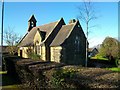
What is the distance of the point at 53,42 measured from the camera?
4488 centimetres

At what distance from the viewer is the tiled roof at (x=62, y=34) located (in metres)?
42.4

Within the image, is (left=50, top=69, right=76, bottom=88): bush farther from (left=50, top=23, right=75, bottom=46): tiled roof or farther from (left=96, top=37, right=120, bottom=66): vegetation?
(left=96, top=37, right=120, bottom=66): vegetation

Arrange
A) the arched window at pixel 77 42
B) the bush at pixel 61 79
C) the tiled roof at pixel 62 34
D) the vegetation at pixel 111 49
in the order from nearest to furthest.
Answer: the bush at pixel 61 79, the tiled roof at pixel 62 34, the arched window at pixel 77 42, the vegetation at pixel 111 49

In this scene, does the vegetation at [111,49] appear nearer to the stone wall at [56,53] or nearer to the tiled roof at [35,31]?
the stone wall at [56,53]

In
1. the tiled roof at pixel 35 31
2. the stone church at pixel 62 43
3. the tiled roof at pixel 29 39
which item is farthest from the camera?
the tiled roof at pixel 29 39

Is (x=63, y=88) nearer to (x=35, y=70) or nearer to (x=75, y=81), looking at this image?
(x=75, y=81)

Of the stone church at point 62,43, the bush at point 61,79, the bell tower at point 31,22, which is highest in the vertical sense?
the bell tower at point 31,22

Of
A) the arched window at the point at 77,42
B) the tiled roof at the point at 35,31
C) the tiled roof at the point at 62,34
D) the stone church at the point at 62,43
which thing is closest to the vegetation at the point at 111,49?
the stone church at the point at 62,43

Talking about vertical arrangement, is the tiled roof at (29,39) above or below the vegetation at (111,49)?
above

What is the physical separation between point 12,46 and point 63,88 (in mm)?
56531

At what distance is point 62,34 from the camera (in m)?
44.9

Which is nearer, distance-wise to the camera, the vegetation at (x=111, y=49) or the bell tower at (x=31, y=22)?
the vegetation at (x=111, y=49)

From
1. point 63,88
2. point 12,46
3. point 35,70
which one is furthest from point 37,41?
point 63,88

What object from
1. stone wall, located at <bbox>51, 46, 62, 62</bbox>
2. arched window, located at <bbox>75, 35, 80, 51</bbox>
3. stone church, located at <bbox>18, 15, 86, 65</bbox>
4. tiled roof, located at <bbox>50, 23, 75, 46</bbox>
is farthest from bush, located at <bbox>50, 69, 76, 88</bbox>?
arched window, located at <bbox>75, 35, 80, 51</bbox>
